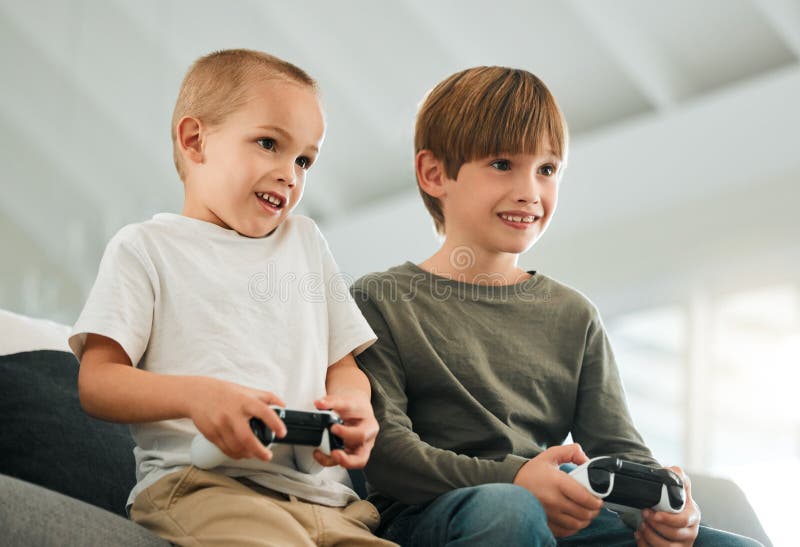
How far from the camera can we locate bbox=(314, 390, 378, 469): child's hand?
3.19 feet

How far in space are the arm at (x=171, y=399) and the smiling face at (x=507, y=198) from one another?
0.50 metres

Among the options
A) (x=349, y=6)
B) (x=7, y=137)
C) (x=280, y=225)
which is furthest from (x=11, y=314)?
(x=7, y=137)

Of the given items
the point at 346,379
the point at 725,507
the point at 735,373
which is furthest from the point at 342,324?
the point at 735,373

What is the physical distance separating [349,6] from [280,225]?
3.34m

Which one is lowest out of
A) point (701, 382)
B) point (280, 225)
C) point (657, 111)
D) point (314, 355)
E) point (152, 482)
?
point (152, 482)

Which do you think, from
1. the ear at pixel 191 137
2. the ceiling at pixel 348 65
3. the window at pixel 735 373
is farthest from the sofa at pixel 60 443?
the window at pixel 735 373

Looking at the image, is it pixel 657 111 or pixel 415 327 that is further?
pixel 657 111

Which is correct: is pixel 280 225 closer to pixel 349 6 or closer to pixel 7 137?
pixel 349 6

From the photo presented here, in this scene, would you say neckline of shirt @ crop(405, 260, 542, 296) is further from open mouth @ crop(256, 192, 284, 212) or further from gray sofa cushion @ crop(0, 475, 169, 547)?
gray sofa cushion @ crop(0, 475, 169, 547)

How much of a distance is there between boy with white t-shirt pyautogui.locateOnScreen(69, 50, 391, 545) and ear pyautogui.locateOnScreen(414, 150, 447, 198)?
0.75 ft

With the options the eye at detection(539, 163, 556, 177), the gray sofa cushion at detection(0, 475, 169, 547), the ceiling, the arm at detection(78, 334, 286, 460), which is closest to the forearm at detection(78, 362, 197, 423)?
the arm at detection(78, 334, 286, 460)

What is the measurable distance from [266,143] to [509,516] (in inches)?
19.4

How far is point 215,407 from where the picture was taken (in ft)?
2.99

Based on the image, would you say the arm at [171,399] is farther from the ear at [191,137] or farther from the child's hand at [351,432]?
the ear at [191,137]
